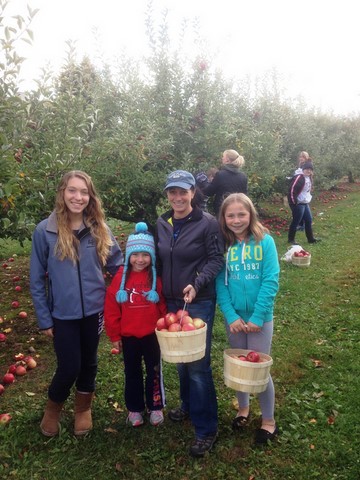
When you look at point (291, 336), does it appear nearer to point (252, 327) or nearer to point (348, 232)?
point (252, 327)

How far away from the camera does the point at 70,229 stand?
3387mm

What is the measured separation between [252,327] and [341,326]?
315 centimetres

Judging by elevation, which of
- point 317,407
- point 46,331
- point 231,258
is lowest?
point 317,407

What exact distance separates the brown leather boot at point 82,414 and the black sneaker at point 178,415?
757 millimetres

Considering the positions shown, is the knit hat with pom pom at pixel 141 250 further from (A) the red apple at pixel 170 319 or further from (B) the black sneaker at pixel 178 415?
(B) the black sneaker at pixel 178 415

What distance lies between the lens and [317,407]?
13.0ft

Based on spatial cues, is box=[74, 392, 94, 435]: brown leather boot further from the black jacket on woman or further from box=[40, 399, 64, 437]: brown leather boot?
the black jacket on woman

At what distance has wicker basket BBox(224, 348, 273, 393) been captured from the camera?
3066mm

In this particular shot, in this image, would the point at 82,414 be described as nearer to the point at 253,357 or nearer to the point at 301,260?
the point at 253,357

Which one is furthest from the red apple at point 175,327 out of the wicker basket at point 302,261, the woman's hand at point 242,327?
the wicker basket at point 302,261

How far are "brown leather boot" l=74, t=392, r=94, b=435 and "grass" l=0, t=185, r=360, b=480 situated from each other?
0.07 meters

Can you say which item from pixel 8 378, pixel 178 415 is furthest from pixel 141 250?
pixel 8 378

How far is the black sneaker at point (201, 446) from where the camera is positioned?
334 centimetres

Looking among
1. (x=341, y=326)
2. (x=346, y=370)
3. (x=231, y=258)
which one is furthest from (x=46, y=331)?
(x=341, y=326)
